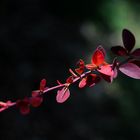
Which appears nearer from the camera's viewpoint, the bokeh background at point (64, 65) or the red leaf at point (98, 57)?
the red leaf at point (98, 57)

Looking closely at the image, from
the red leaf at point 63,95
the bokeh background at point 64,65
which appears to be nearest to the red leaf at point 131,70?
the red leaf at point 63,95

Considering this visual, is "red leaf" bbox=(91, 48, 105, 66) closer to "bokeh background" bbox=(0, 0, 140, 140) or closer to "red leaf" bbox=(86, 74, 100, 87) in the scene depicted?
"red leaf" bbox=(86, 74, 100, 87)

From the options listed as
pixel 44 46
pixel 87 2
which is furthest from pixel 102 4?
pixel 44 46

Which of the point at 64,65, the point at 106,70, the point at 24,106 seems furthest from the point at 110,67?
the point at 64,65

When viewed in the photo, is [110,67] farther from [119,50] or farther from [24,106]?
[24,106]

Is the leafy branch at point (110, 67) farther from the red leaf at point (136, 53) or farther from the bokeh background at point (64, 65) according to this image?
the bokeh background at point (64, 65)

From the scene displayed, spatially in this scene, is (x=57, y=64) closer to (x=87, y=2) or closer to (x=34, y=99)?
(x=87, y=2)

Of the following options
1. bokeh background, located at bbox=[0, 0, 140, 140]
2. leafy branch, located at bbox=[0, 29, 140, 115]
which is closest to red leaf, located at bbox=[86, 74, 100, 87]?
leafy branch, located at bbox=[0, 29, 140, 115]
